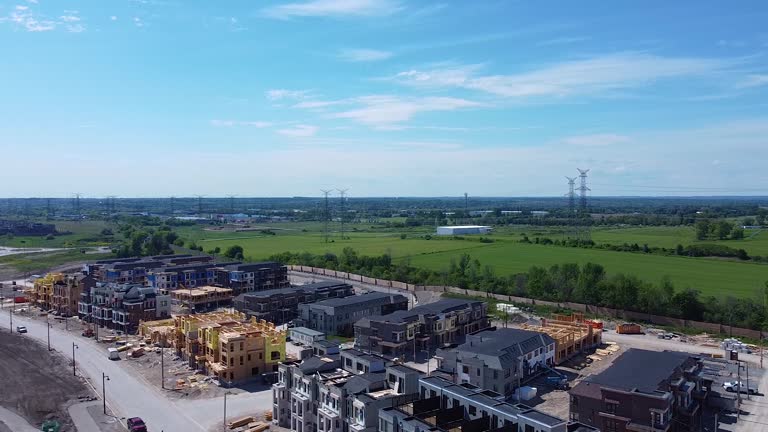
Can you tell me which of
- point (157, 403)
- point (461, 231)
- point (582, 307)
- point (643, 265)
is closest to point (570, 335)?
point (582, 307)

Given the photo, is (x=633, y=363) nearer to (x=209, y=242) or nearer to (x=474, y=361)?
(x=474, y=361)

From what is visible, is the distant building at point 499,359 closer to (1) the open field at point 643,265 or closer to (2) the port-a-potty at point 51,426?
(2) the port-a-potty at point 51,426

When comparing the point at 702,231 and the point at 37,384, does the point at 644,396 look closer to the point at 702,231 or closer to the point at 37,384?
the point at 37,384

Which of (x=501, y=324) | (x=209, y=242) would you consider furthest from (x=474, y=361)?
(x=209, y=242)

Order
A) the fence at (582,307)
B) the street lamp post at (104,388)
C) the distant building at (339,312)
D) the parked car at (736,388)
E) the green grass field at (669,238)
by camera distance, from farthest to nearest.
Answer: the green grass field at (669,238) → the distant building at (339,312) → the fence at (582,307) → the parked car at (736,388) → the street lamp post at (104,388)

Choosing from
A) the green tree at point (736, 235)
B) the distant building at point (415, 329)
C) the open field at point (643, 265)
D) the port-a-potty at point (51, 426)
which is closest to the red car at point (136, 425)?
the port-a-potty at point (51, 426)

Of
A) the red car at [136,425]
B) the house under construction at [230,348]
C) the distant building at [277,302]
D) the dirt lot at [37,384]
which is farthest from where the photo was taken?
the distant building at [277,302]

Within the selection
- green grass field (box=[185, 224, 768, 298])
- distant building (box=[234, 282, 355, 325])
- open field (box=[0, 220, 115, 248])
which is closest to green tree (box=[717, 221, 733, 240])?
green grass field (box=[185, 224, 768, 298])
